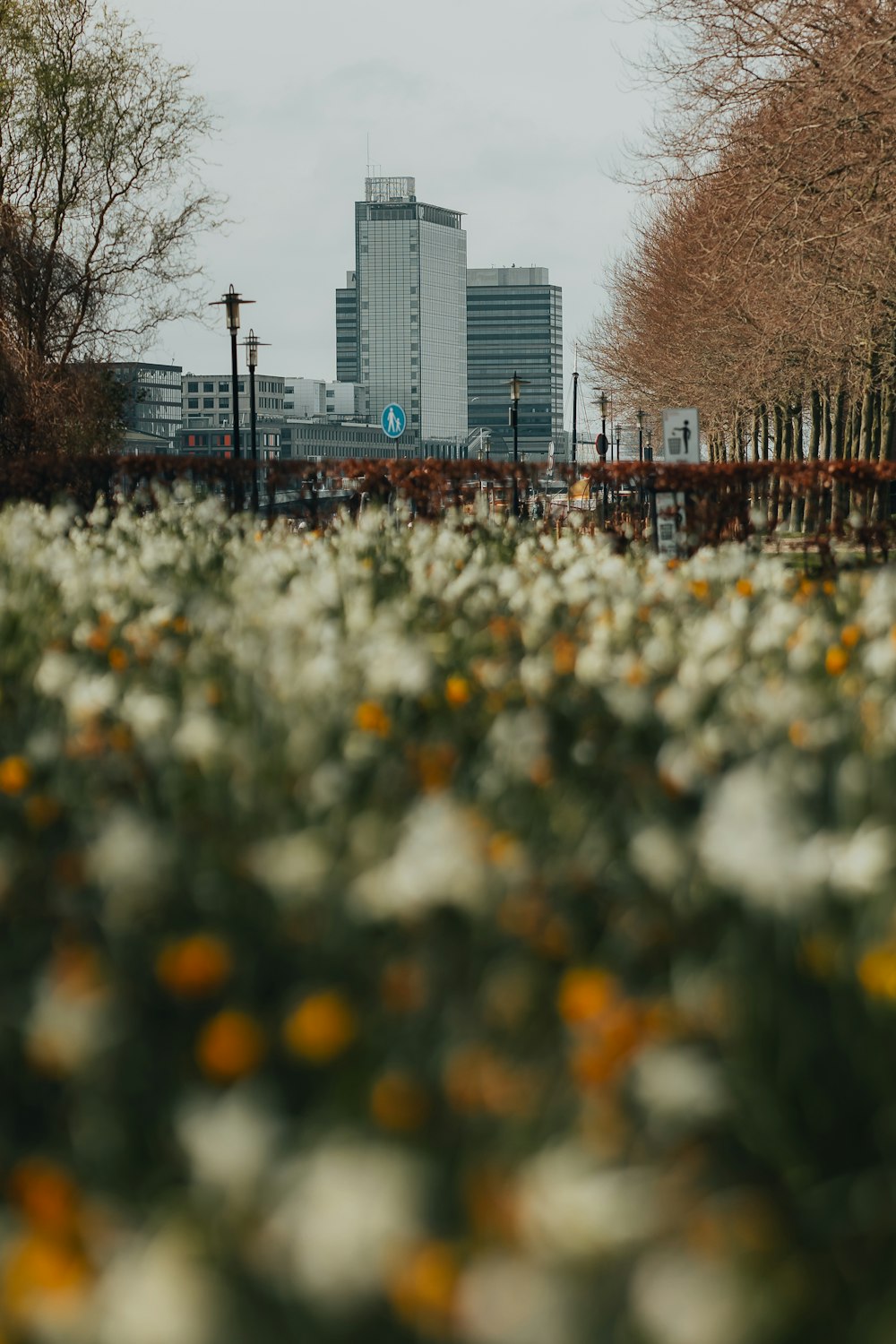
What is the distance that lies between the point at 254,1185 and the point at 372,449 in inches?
7366

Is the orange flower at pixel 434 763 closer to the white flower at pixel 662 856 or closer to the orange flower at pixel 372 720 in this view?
the orange flower at pixel 372 720

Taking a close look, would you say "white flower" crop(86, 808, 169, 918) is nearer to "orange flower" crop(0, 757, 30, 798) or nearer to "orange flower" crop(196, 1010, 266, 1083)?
"orange flower" crop(196, 1010, 266, 1083)

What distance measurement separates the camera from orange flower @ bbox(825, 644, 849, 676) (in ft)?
17.6

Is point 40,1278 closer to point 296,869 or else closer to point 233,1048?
point 233,1048

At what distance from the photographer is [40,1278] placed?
1.55 meters

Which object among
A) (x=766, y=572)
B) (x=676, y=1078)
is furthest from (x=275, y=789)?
(x=766, y=572)

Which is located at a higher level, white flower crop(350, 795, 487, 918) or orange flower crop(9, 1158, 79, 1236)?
white flower crop(350, 795, 487, 918)

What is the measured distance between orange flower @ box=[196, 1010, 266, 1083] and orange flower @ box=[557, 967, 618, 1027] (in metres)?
0.52

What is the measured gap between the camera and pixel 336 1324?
143 centimetres

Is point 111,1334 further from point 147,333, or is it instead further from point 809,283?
point 147,333

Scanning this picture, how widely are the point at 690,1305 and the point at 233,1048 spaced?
3.11 feet

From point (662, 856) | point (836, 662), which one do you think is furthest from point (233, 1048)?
point (836, 662)

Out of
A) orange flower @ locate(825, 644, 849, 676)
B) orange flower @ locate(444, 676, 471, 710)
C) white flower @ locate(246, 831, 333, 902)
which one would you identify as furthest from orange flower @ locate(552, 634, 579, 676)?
white flower @ locate(246, 831, 333, 902)

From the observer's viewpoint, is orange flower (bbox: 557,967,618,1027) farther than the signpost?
No
